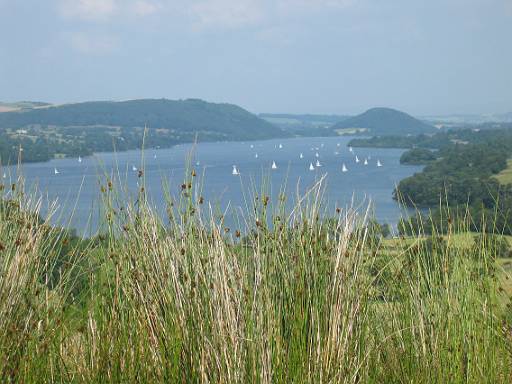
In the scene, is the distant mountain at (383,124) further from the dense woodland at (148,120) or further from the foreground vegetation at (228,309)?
the foreground vegetation at (228,309)

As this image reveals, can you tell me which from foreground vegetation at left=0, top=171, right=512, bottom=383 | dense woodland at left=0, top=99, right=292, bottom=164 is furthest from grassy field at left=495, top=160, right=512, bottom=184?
dense woodland at left=0, top=99, right=292, bottom=164

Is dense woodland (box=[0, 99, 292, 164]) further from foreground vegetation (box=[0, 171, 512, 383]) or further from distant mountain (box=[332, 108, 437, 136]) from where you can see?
foreground vegetation (box=[0, 171, 512, 383])

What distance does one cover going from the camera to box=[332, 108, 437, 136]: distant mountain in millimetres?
158250

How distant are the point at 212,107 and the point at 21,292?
463 ft

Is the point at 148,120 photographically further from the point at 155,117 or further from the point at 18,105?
the point at 18,105

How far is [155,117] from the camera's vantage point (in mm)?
125562

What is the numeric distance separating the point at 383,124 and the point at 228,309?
163 meters

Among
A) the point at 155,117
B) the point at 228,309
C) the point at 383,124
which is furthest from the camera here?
the point at 383,124

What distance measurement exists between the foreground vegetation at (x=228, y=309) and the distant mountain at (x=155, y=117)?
354 ft

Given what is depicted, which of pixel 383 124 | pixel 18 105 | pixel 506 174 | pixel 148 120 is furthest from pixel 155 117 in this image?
pixel 506 174

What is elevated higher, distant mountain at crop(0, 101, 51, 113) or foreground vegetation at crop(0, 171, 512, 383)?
distant mountain at crop(0, 101, 51, 113)

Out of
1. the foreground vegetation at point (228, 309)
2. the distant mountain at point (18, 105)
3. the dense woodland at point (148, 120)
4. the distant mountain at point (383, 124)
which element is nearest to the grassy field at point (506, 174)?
the foreground vegetation at point (228, 309)

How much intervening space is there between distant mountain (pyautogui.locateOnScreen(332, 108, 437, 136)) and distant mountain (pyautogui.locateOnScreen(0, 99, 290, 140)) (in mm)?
26307

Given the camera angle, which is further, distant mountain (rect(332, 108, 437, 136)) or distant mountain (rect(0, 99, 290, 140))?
distant mountain (rect(332, 108, 437, 136))
